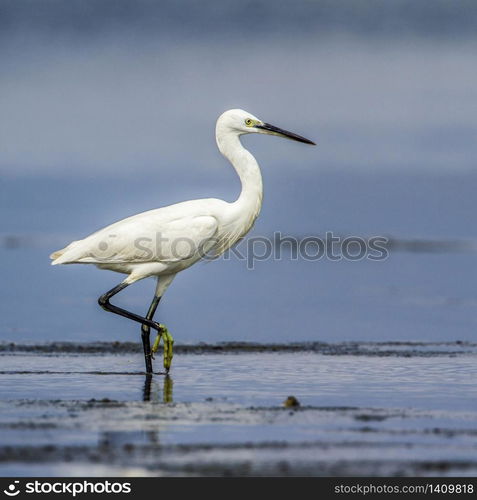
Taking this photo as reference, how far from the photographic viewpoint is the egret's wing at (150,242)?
14.5 metres

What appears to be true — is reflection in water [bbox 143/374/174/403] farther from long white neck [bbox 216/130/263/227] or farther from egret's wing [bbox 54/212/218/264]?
long white neck [bbox 216/130/263/227]

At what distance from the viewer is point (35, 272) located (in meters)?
30.1

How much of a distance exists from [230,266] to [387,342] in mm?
16699

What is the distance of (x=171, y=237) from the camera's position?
1445 cm

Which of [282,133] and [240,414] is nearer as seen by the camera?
[240,414]

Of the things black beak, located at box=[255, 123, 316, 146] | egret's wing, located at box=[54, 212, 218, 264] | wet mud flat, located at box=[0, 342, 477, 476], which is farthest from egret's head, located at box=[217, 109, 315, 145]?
wet mud flat, located at box=[0, 342, 477, 476]

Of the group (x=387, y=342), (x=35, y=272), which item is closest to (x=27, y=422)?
(x=387, y=342)

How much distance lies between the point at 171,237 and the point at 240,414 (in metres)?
4.23

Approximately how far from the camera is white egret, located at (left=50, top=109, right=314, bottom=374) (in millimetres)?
14469

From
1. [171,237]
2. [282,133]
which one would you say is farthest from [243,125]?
[171,237]

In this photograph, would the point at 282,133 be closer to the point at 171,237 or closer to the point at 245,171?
the point at 245,171

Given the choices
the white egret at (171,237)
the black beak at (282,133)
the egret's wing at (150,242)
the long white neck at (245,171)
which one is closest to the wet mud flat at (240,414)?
the white egret at (171,237)

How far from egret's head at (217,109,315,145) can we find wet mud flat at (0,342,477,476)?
2761 millimetres

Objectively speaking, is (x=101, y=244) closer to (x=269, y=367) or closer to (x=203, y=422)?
(x=269, y=367)
